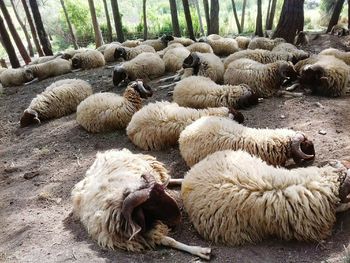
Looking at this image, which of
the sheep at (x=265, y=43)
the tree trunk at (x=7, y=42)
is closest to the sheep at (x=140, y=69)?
the sheep at (x=265, y=43)

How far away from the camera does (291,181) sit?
13.2ft

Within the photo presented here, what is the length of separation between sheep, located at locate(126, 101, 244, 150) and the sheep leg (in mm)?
2551

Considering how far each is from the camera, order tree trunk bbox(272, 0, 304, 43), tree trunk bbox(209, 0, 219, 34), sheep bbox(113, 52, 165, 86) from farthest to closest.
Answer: tree trunk bbox(209, 0, 219, 34)
tree trunk bbox(272, 0, 304, 43)
sheep bbox(113, 52, 165, 86)

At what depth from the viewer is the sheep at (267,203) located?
12.5ft

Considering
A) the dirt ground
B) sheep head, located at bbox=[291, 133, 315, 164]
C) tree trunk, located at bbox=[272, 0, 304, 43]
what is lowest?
the dirt ground

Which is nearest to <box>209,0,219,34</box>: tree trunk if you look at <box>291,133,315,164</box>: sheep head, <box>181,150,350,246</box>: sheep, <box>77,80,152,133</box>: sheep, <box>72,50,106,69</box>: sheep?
<box>72,50,106,69</box>: sheep

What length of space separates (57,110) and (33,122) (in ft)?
2.01

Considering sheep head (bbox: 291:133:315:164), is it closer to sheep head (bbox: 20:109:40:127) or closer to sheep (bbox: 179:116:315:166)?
sheep (bbox: 179:116:315:166)

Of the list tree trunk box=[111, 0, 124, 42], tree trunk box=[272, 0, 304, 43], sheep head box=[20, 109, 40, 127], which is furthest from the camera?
tree trunk box=[111, 0, 124, 42]

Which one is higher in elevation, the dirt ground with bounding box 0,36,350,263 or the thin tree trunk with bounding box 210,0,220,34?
the thin tree trunk with bounding box 210,0,220,34

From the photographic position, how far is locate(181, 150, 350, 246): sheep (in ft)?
12.5

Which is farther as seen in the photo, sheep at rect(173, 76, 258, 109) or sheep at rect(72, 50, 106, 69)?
sheep at rect(72, 50, 106, 69)

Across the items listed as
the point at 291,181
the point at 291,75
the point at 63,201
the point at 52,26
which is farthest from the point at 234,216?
the point at 52,26

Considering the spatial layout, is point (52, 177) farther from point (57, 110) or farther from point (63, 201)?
point (57, 110)
